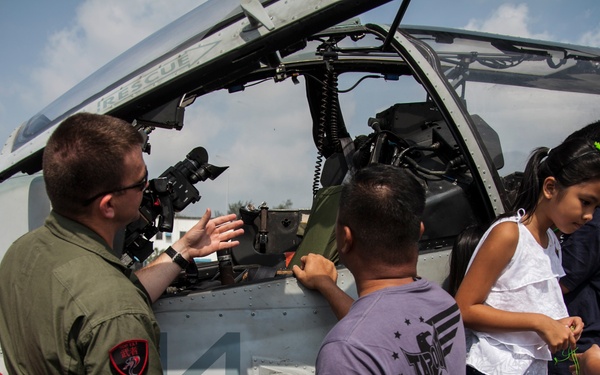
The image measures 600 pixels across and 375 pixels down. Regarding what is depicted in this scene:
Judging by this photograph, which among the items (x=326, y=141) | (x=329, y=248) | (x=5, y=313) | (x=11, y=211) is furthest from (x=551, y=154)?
(x=11, y=211)

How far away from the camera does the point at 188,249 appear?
2.07 metres

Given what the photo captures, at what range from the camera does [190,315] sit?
2.17m

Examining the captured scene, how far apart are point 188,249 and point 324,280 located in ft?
1.80

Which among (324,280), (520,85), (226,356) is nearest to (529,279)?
(324,280)

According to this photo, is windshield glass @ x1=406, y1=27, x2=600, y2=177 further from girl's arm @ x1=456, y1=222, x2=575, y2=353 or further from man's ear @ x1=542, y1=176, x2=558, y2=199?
girl's arm @ x1=456, y1=222, x2=575, y2=353

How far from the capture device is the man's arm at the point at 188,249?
2.04m

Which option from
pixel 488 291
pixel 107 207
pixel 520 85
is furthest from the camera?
pixel 520 85

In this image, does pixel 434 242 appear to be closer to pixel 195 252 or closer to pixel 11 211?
pixel 195 252

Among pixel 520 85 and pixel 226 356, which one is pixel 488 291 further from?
pixel 520 85

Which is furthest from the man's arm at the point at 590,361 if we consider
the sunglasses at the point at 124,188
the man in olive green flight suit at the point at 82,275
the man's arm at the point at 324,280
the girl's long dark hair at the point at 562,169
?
the sunglasses at the point at 124,188

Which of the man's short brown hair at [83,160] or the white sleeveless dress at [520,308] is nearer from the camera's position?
the man's short brown hair at [83,160]

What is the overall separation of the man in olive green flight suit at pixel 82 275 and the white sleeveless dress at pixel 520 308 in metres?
1.20

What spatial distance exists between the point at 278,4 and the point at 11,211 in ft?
4.81

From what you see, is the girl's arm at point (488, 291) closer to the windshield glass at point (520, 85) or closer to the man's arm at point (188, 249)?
the windshield glass at point (520, 85)
